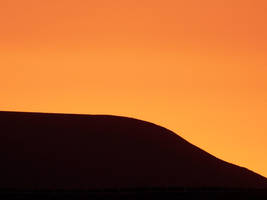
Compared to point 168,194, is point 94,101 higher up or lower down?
higher up

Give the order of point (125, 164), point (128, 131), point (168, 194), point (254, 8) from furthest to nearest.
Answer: point (254, 8) → point (128, 131) → point (125, 164) → point (168, 194)

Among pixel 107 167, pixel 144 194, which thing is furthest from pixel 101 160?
pixel 144 194

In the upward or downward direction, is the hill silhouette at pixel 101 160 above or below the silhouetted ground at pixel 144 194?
above

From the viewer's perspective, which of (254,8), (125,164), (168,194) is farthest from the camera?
(254,8)

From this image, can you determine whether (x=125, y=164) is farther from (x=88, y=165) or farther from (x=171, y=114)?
(x=171, y=114)

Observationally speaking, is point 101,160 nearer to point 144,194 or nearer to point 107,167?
point 107,167

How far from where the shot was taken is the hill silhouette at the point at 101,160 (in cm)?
74

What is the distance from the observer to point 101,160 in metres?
0.84

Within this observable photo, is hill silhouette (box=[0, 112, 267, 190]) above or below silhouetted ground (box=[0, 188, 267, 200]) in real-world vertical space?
above

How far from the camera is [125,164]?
0.83 m

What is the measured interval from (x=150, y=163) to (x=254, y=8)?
179cm

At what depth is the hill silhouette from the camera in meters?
0.74

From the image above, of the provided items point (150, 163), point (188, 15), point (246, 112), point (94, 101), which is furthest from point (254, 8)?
point (150, 163)

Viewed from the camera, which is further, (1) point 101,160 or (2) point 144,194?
(1) point 101,160
